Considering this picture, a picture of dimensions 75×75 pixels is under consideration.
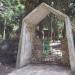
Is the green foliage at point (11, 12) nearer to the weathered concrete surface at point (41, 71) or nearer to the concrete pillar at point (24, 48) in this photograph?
the concrete pillar at point (24, 48)

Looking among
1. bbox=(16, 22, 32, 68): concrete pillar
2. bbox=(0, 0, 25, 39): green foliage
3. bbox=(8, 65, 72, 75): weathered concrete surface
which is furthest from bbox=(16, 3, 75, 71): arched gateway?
bbox=(0, 0, 25, 39): green foliage

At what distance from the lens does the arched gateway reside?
21.2 ft

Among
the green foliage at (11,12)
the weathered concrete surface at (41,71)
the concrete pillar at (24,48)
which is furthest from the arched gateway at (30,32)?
the green foliage at (11,12)

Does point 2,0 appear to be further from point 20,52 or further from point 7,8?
point 20,52

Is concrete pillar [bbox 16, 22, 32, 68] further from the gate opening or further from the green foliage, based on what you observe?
the green foliage

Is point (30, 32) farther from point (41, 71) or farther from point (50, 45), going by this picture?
point (41, 71)

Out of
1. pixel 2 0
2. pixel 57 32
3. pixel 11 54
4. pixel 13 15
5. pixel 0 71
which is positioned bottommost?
pixel 0 71

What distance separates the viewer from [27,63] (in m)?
7.34

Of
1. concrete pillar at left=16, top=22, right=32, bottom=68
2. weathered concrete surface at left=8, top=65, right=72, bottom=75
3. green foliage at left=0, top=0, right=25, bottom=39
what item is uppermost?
green foliage at left=0, top=0, right=25, bottom=39

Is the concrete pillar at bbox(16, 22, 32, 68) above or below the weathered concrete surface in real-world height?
above

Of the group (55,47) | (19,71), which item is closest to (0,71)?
(19,71)

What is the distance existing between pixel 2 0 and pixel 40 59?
13.0ft

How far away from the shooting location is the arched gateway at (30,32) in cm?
645

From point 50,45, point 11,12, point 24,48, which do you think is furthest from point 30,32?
point 11,12
